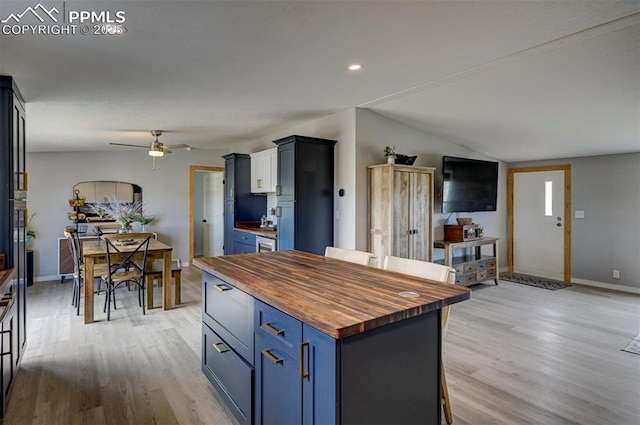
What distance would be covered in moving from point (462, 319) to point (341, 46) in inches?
123

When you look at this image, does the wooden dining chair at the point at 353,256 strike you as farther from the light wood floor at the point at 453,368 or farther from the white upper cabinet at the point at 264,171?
the white upper cabinet at the point at 264,171

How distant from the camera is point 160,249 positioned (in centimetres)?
407

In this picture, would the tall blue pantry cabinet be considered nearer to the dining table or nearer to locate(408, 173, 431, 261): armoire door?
the dining table

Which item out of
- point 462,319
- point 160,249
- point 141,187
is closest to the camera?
point 462,319

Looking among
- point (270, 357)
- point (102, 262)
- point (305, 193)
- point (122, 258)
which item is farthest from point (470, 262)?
point (102, 262)

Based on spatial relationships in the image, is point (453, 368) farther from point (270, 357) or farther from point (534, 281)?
point (534, 281)

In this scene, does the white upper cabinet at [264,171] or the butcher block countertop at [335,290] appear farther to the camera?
the white upper cabinet at [264,171]

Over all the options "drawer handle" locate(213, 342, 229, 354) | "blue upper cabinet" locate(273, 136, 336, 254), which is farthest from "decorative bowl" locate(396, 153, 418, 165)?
"drawer handle" locate(213, 342, 229, 354)

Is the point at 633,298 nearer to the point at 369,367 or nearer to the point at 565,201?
the point at 565,201

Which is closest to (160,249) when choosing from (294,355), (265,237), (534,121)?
(265,237)

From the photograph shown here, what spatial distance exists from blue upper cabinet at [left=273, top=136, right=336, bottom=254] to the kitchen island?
223 centimetres

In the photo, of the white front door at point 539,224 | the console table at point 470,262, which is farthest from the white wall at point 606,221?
the console table at point 470,262

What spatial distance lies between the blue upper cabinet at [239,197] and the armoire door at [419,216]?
288cm

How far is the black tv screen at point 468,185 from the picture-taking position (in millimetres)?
5055
